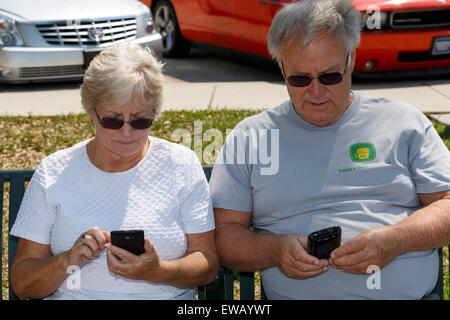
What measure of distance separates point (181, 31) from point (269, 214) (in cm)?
725

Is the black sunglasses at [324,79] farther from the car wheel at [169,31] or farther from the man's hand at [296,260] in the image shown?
the car wheel at [169,31]

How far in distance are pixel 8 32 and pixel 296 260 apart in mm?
5919

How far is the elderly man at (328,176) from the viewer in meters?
2.89

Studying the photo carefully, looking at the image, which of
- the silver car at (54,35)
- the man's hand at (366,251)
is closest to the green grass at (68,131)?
the silver car at (54,35)

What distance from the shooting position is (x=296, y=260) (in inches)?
107

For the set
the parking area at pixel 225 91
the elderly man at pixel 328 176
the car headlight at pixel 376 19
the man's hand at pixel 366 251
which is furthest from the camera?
the car headlight at pixel 376 19

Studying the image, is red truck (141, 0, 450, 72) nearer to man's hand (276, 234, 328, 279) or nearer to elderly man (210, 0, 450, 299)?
elderly man (210, 0, 450, 299)

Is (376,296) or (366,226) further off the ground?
(366,226)

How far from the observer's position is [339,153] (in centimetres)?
299

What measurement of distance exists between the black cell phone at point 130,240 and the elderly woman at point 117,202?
137mm

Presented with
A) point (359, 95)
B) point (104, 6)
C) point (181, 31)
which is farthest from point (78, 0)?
point (359, 95)

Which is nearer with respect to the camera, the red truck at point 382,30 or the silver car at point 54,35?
the red truck at point 382,30

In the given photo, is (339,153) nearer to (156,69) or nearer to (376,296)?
(376,296)

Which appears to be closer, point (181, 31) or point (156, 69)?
point (156, 69)
